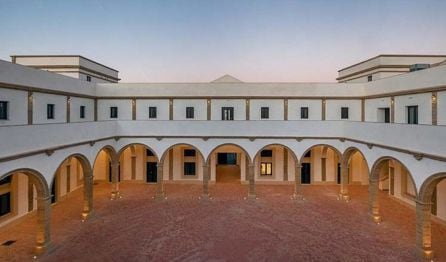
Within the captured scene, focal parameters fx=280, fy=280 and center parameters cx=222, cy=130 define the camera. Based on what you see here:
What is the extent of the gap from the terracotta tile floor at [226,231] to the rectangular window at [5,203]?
1021 millimetres

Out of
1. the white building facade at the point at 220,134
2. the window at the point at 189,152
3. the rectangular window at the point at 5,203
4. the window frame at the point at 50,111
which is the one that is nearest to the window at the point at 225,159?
the white building facade at the point at 220,134

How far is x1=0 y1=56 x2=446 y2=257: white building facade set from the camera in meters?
12.5

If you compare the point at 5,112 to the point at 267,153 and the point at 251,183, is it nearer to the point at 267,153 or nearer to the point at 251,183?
the point at 251,183

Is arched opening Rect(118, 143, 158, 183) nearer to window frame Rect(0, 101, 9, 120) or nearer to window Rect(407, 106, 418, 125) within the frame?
window frame Rect(0, 101, 9, 120)

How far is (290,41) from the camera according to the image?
28.2 m

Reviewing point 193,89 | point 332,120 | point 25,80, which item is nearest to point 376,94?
point 332,120

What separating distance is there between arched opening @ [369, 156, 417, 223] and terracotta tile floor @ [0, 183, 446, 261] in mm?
771

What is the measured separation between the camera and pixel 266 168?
2528cm

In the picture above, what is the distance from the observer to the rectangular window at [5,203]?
1462cm

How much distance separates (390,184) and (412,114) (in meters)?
6.94

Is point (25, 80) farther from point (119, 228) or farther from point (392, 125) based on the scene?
point (392, 125)

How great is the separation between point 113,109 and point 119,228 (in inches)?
446

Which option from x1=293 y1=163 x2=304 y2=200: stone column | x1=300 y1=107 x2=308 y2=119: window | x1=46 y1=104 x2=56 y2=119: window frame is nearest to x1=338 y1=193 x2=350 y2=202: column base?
x1=293 y1=163 x2=304 y2=200: stone column

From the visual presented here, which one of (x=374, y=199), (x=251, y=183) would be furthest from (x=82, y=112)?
(x=374, y=199)
